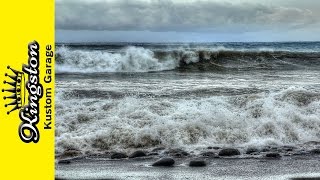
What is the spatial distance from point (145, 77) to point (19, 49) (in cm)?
1115

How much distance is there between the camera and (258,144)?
7656mm

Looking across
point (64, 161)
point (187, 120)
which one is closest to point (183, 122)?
point (187, 120)

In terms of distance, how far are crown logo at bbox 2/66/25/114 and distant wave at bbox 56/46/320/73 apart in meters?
12.2

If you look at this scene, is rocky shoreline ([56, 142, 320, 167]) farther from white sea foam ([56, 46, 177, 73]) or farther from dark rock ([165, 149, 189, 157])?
white sea foam ([56, 46, 177, 73])

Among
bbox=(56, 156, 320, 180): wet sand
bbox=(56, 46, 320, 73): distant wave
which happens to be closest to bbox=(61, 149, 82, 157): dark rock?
bbox=(56, 156, 320, 180): wet sand

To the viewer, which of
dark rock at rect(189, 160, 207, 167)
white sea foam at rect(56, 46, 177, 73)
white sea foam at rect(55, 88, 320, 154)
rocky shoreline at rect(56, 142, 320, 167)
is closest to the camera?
dark rock at rect(189, 160, 207, 167)

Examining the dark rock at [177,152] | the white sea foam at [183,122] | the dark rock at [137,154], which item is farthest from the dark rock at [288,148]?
the dark rock at [137,154]

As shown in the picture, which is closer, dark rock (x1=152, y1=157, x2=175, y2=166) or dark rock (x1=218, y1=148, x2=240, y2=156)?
dark rock (x1=152, y1=157, x2=175, y2=166)

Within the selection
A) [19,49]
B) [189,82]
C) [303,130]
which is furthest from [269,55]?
[19,49]

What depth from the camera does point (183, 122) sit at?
823 cm

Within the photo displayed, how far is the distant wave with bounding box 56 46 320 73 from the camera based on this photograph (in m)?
18.8

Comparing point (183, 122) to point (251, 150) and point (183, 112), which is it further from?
point (251, 150)

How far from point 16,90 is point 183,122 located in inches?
162

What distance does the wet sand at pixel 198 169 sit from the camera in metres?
5.95
